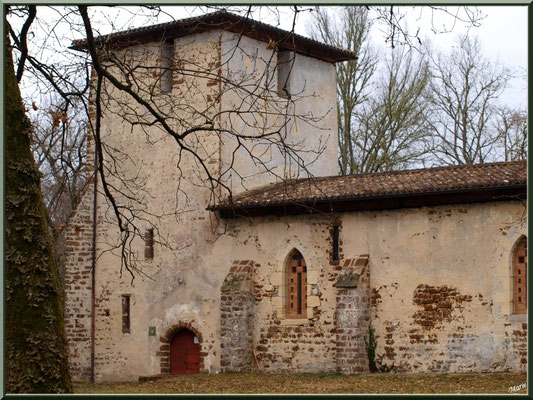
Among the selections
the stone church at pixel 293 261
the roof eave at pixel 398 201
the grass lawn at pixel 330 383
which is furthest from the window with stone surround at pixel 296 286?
the grass lawn at pixel 330 383

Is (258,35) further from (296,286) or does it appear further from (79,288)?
(79,288)

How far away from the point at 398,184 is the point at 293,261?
311cm

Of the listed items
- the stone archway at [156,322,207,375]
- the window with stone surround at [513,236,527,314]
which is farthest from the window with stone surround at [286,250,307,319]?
the window with stone surround at [513,236,527,314]

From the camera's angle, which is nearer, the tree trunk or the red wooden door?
the tree trunk

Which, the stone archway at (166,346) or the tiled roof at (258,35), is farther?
the stone archway at (166,346)

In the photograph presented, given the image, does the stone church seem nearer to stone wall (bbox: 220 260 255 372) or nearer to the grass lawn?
stone wall (bbox: 220 260 255 372)

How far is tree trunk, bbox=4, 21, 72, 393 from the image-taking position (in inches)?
383

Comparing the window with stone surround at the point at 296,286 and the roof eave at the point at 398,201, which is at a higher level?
the roof eave at the point at 398,201

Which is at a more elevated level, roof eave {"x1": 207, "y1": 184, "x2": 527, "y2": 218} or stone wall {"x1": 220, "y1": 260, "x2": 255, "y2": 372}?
roof eave {"x1": 207, "y1": 184, "x2": 527, "y2": 218}

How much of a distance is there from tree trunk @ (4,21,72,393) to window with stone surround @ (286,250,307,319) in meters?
11.8

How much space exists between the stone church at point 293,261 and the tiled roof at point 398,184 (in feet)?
0.18

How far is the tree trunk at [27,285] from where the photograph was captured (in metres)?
9.73

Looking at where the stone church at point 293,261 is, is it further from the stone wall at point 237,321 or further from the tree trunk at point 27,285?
the tree trunk at point 27,285

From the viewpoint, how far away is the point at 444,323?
19250 millimetres
